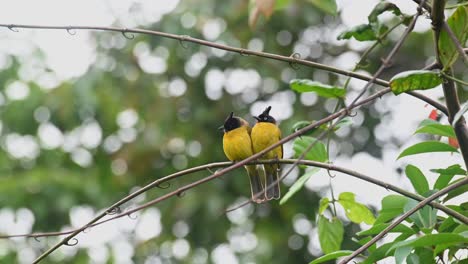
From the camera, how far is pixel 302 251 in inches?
313

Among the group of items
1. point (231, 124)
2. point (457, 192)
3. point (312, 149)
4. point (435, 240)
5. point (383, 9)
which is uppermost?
point (231, 124)

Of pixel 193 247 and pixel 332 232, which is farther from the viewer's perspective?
pixel 193 247

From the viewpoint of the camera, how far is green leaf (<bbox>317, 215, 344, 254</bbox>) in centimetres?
264

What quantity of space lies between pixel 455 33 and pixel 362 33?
1.35 ft

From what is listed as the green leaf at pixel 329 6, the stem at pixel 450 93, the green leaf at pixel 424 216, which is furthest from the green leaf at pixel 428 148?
the green leaf at pixel 329 6

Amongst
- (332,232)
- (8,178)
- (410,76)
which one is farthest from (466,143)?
(8,178)

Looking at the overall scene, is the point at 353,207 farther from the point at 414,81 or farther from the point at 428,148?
the point at 414,81

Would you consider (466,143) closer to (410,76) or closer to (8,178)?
(410,76)

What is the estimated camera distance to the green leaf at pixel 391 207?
2.32 metres

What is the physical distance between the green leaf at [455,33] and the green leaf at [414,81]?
0.23 ft

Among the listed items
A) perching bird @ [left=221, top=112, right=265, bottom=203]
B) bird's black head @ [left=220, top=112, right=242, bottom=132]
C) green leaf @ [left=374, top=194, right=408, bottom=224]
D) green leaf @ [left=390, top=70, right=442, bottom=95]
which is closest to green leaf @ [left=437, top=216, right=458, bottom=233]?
green leaf @ [left=374, top=194, right=408, bottom=224]

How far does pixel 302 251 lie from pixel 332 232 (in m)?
5.36

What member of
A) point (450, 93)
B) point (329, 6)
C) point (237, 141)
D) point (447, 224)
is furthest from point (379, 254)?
point (237, 141)

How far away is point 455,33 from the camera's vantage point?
2076 millimetres
